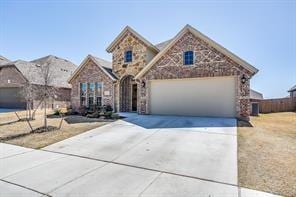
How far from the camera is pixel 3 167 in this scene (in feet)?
16.8

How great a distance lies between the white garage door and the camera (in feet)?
41.5

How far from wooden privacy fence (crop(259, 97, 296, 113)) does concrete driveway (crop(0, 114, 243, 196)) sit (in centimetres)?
→ 1478

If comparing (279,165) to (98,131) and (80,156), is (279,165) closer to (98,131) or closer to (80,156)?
(80,156)

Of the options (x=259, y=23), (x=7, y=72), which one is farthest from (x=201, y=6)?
(x=7, y=72)

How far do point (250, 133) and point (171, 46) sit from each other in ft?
26.6

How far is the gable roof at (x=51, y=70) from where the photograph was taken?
22812 millimetres

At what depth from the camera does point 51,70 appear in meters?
23.8

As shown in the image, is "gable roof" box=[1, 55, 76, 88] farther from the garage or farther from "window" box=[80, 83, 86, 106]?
"window" box=[80, 83, 86, 106]

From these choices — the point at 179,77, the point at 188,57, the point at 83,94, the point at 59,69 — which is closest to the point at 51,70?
the point at 59,69

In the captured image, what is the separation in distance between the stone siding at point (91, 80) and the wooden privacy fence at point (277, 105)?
15760 mm

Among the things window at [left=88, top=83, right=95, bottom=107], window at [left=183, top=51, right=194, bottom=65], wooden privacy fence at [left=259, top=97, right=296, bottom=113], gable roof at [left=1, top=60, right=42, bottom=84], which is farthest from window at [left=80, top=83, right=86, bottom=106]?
wooden privacy fence at [left=259, top=97, right=296, bottom=113]

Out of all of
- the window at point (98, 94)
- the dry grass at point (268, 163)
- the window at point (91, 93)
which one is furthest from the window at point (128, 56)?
the dry grass at point (268, 163)

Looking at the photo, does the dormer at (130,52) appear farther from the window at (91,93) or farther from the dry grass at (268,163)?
the dry grass at (268,163)

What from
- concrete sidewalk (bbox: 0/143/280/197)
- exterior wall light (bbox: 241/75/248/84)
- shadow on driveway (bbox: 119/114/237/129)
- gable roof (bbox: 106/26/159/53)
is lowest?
concrete sidewalk (bbox: 0/143/280/197)
